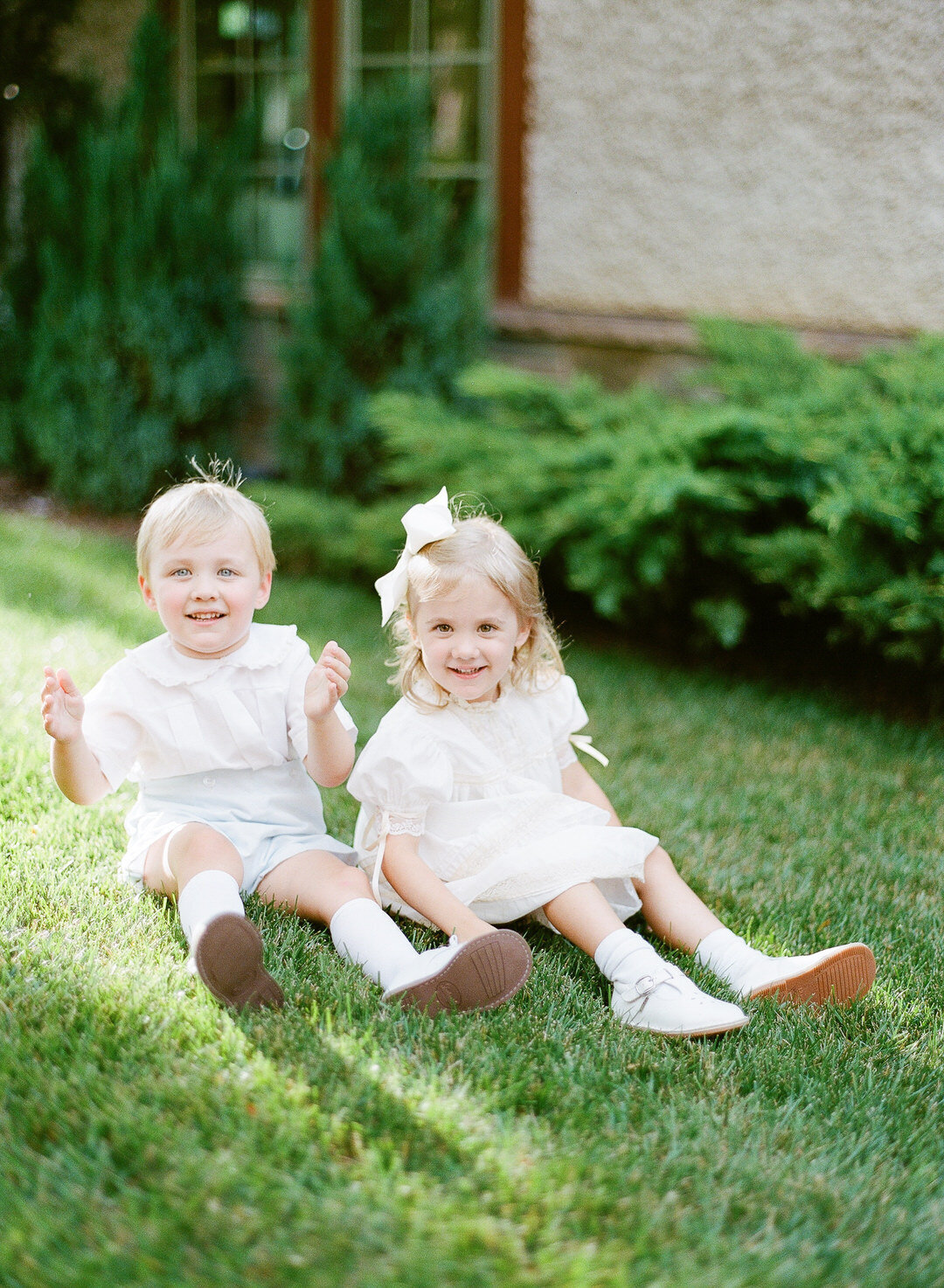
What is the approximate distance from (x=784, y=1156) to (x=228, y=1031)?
0.89m

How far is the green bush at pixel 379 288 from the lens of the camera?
588 centimetres

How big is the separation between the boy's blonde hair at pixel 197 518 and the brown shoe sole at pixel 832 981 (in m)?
1.35

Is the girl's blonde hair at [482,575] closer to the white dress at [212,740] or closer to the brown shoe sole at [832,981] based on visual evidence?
the white dress at [212,740]

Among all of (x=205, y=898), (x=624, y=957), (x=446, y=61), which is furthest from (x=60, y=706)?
(x=446, y=61)

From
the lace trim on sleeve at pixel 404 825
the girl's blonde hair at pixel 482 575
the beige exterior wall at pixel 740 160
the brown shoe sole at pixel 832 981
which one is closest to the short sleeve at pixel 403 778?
the lace trim on sleeve at pixel 404 825

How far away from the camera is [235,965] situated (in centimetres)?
199

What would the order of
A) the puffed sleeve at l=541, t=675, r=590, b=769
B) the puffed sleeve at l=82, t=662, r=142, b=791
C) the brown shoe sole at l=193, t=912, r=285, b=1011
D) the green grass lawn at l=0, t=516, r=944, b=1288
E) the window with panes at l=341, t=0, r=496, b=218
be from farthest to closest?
the window with panes at l=341, t=0, r=496, b=218 → the puffed sleeve at l=541, t=675, r=590, b=769 → the puffed sleeve at l=82, t=662, r=142, b=791 → the brown shoe sole at l=193, t=912, r=285, b=1011 → the green grass lawn at l=0, t=516, r=944, b=1288

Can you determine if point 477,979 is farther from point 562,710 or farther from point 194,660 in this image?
point 194,660

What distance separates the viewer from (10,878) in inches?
97.8

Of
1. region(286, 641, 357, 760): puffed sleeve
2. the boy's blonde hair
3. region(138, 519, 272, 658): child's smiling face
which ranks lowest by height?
region(286, 641, 357, 760): puffed sleeve

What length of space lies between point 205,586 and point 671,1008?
1.22 metres

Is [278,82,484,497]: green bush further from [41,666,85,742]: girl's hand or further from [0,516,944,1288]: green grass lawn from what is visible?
[41,666,85,742]: girl's hand

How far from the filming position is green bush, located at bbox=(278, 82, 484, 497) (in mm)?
5883

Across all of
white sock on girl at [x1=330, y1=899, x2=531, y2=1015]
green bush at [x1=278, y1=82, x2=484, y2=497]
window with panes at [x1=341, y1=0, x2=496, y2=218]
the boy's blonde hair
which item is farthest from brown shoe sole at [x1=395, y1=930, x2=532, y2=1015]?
window with panes at [x1=341, y1=0, x2=496, y2=218]
